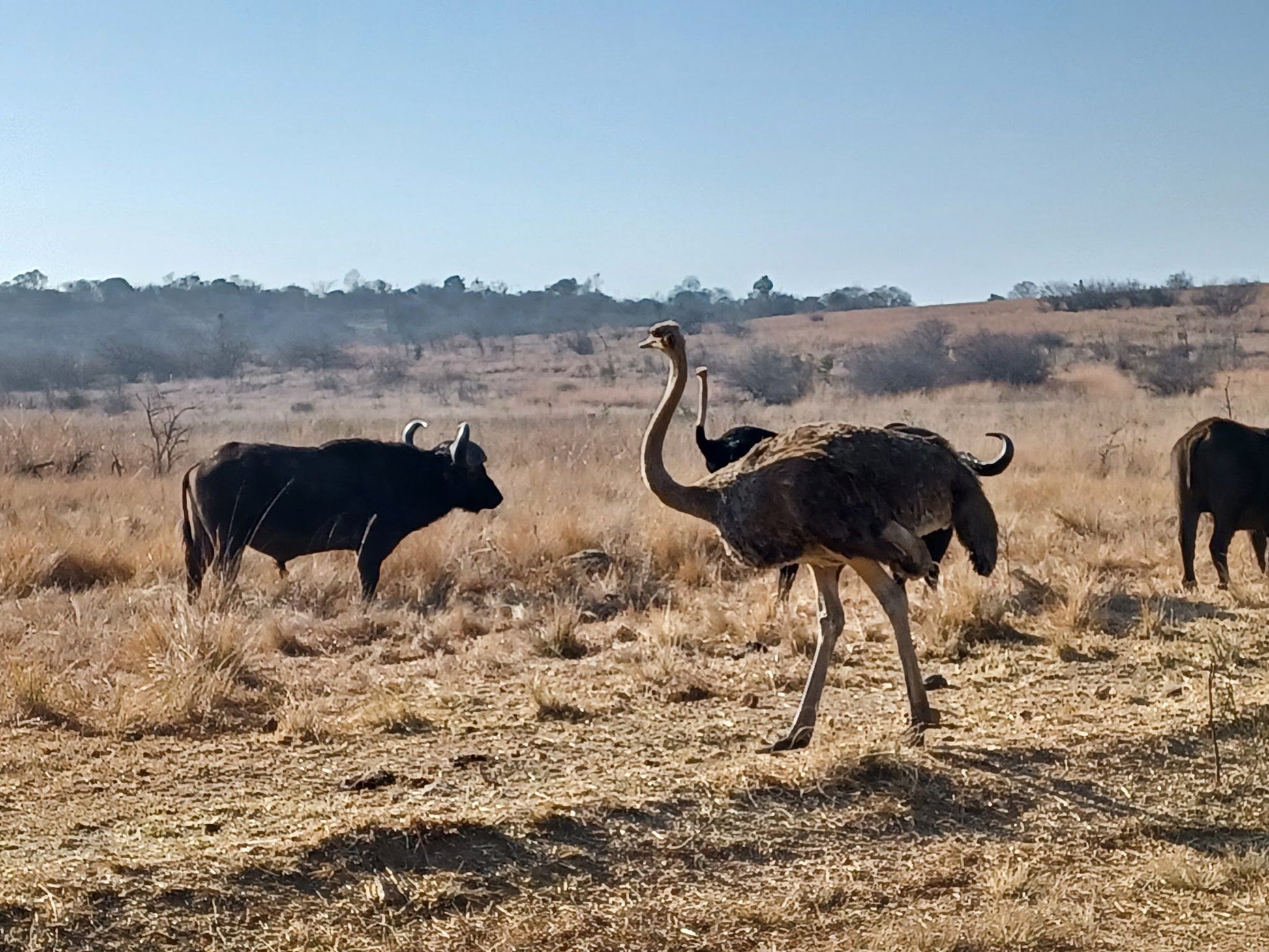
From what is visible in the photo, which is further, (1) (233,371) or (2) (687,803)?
(1) (233,371)

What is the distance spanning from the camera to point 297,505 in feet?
38.4

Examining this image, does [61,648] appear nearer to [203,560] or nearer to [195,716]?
[195,716]

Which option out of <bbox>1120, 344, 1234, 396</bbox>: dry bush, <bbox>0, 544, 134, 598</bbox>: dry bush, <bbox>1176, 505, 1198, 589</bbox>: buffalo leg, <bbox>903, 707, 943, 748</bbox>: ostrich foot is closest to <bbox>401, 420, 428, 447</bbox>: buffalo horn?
<bbox>0, 544, 134, 598</bbox>: dry bush

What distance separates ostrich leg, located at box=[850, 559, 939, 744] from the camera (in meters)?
6.74

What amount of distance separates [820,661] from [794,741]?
40 cm

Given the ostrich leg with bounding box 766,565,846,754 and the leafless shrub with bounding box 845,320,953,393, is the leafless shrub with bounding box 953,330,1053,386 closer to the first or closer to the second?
the leafless shrub with bounding box 845,320,953,393

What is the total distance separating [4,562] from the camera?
1144 centimetres

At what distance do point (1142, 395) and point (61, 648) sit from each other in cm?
2988

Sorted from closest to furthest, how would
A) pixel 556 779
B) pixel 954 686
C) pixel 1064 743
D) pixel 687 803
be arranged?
pixel 687 803, pixel 556 779, pixel 1064 743, pixel 954 686

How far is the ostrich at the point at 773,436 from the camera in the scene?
9508 millimetres

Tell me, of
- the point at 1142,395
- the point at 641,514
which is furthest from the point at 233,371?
the point at 641,514

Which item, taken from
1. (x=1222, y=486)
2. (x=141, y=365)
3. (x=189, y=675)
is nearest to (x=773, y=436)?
(x=189, y=675)

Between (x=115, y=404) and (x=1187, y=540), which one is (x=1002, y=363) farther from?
(x=1187, y=540)

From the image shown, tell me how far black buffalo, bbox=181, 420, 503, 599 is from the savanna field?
1.12ft
